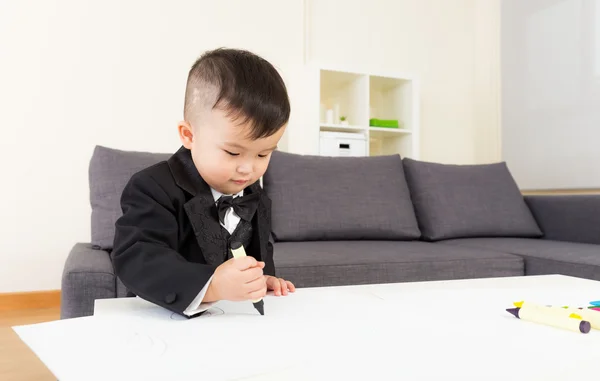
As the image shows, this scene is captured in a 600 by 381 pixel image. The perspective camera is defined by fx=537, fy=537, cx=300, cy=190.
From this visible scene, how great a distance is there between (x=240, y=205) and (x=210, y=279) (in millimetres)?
225

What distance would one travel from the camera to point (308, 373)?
0.52 m

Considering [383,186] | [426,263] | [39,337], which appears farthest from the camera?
[383,186]

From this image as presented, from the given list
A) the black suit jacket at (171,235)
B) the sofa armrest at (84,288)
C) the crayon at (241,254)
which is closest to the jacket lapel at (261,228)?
the black suit jacket at (171,235)

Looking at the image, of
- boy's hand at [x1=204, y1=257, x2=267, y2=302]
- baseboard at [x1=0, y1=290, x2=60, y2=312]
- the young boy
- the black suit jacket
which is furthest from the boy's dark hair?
baseboard at [x1=0, y1=290, x2=60, y2=312]

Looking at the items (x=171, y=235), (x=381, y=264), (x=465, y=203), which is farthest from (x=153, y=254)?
(x=465, y=203)

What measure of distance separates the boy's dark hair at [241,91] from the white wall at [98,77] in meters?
2.03

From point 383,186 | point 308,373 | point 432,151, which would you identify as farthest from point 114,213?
point 432,151

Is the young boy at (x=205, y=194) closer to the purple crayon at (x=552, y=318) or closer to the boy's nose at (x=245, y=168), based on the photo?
the boy's nose at (x=245, y=168)

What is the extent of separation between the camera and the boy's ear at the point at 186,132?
944 mm

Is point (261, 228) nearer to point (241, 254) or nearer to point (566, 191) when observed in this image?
point (241, 254)

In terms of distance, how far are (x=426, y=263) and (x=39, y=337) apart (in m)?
1.35

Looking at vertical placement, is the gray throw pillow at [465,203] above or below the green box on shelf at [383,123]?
below

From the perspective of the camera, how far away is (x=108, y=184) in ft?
6.08

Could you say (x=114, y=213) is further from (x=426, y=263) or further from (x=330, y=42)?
(x=330, y=42)
